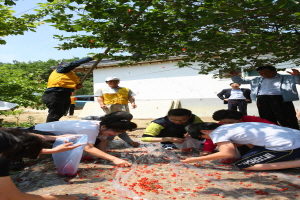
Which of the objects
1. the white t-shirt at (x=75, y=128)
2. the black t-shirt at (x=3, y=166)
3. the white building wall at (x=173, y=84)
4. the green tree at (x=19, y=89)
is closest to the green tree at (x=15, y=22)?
the green tree at (x=19, y=89)

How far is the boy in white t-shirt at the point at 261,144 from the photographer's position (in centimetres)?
329

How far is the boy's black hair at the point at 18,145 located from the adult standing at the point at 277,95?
165 inches

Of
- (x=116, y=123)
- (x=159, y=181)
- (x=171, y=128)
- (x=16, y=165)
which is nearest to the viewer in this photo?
(x=159, y=181)

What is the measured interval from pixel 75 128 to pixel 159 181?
1260 millimetres

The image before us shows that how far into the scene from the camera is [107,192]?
2855 millimetres

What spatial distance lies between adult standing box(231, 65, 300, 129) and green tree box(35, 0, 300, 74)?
0.48 metres

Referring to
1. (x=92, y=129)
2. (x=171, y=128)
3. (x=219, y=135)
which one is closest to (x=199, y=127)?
(x=219, y=135)

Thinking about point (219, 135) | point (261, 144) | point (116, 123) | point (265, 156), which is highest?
point (116, 123)

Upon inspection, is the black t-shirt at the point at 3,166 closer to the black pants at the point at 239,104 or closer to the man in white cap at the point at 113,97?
the man in white cap at the point at 113,97

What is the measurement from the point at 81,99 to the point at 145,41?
16280mm

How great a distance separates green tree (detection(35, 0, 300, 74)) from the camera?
3512 millimetres

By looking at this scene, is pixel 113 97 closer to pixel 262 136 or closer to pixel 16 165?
pixel 16 165

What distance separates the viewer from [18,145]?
227 cm

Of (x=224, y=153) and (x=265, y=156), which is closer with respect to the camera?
(x=224, y=153)
